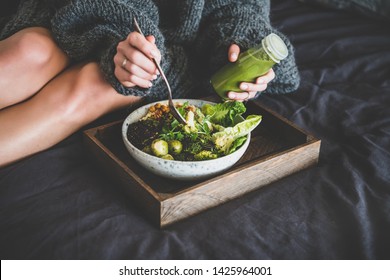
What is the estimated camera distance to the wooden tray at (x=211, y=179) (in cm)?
67

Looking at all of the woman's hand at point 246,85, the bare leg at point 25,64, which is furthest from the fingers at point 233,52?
the bare leg at point 25,64

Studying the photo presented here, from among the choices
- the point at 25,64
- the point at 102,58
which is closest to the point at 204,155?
the point at 102,58

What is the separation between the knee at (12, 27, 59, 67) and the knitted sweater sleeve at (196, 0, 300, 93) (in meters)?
0.32

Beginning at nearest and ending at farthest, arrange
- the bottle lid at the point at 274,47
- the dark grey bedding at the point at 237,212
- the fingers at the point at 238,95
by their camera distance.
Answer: the dark grey bedding at the point at 237,212, the bottle lid at the point at 274,47, the fingers at the point at 238,95

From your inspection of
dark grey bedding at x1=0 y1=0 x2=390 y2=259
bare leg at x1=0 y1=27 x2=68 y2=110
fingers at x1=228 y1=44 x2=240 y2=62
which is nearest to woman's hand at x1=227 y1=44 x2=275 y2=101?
fingers at x1=228 y1=44 x2=240 y2=62

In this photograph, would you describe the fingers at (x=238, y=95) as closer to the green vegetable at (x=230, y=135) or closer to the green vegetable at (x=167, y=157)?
the green vegetable at (x=230, y=135)

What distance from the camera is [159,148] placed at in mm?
718

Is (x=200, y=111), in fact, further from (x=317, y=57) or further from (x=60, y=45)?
(x=317, y=57)

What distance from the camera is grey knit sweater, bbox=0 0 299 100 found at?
900 mm

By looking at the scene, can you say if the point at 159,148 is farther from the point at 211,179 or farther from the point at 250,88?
the point at 250,88

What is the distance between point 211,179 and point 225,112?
178 mm

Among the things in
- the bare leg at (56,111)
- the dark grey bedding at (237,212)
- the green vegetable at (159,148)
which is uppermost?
the bare leg at (56,111)

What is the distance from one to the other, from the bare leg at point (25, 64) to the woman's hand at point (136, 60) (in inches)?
6.6

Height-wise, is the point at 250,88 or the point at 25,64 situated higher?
the point at 25,64
